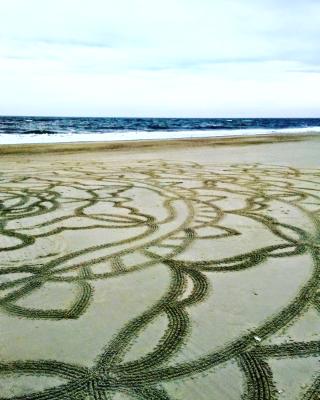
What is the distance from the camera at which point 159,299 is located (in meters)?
2.81

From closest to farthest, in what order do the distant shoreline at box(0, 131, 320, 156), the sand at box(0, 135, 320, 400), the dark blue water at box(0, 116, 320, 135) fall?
the sand at box(0, 135, 320, 400)
the distant shoreline at box(0, 131, 320, 156)
the dark blue water at box(0, 116, 320, 135)

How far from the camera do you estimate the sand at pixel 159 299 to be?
1975mm

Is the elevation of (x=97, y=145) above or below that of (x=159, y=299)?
above

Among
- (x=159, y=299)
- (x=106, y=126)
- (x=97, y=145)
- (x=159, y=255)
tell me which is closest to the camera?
(x=159, y=299)

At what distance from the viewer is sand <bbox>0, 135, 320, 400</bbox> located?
6.48ft

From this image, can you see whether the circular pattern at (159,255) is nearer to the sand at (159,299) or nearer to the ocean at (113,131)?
the sand at (159,299)

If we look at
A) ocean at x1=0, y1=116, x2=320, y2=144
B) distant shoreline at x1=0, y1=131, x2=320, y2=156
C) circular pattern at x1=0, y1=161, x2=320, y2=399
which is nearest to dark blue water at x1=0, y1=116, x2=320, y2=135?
ocean at x1=0, y1=116, x2=320, y2=144

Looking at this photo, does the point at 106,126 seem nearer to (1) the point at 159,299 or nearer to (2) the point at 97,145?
(2) the point at 97,145

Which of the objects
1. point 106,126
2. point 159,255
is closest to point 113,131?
point 106,126

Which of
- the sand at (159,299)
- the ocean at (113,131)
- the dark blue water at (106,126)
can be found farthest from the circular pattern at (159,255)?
the dark blue water at (106,126)

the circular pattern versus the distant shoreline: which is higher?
the distant shoreline

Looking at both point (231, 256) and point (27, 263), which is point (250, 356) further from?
point (27, 263)

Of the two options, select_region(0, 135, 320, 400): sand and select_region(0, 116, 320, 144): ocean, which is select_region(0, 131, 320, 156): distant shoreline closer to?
select_region(0, 116, 320, 144): ocean

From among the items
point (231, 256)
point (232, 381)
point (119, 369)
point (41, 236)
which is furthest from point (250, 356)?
point (41, 236)
